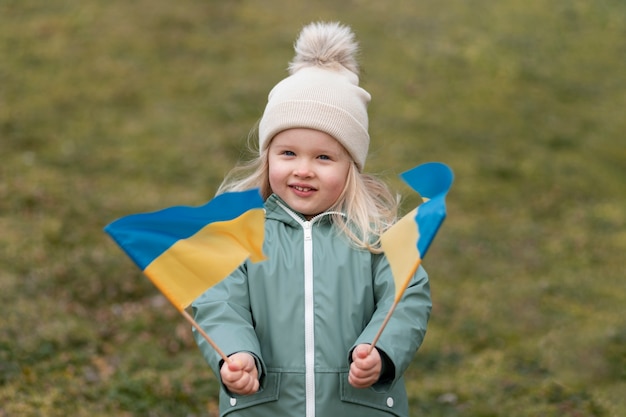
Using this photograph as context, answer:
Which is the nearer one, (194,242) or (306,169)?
(194,242)

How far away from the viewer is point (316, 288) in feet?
10.3

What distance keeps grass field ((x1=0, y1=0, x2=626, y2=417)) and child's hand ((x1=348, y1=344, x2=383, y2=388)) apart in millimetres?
2691

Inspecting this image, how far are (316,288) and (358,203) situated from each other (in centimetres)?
39

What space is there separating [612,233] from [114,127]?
534 centimetres

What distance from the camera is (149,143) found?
10148 mm

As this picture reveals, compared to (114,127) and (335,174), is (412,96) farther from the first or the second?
(335,174)

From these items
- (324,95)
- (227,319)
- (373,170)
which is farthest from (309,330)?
(373,170)

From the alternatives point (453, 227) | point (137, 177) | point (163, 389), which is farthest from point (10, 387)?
point (453, 227)

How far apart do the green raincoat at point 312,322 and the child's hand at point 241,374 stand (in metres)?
0.05

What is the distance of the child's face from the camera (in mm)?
3297

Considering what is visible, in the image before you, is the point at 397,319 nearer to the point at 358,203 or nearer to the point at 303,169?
the point at 358,203

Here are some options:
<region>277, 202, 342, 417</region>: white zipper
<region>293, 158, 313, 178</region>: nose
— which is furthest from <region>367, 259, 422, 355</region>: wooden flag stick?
<region>293, 158, 313, 178</region>: nose

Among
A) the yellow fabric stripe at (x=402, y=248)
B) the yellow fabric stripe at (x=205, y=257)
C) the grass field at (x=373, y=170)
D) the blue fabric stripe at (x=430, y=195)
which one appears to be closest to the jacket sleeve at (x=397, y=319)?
the yellow fabric stripe at (x=402, y=248)

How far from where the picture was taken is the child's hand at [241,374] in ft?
9.54
